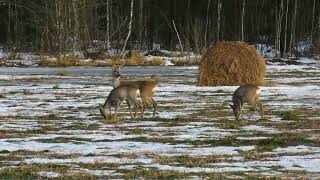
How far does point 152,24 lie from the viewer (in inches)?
3310

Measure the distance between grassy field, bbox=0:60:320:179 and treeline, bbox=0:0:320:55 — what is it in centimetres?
3385

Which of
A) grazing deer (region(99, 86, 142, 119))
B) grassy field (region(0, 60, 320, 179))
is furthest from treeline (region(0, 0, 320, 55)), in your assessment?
grazing deer (region(99, 86, 142, 119))

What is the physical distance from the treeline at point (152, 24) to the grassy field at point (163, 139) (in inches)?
1333

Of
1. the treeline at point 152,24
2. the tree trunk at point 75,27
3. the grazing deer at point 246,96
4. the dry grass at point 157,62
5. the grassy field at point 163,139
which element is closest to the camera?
the grassy field at point 163,139

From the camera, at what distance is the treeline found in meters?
61.7

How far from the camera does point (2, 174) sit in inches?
440

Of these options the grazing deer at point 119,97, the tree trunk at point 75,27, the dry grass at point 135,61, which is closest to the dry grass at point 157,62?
the dry grass at point 135,61

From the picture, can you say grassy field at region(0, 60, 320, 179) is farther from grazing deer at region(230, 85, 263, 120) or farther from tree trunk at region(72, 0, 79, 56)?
tree trunk at region(72, 0, 79, 56)

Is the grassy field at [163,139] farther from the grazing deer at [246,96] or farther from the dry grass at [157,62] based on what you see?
the dry grass at [157,62]

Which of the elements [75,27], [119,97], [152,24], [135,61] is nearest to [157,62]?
[135,61]

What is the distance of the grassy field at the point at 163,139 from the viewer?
460 inches

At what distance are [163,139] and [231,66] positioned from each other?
17303mm

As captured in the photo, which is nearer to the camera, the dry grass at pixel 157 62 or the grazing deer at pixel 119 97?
the grazing deer at pixel 119 97

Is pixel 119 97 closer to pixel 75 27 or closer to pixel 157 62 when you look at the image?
pixel 157 62
